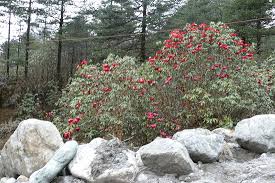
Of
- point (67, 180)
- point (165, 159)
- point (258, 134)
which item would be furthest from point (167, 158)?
point (258, 134)

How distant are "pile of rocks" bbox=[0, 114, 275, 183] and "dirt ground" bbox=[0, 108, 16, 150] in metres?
6.09

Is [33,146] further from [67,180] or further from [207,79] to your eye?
[207,79]

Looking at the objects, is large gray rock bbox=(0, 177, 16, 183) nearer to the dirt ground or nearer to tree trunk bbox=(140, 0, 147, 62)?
the dirt ground

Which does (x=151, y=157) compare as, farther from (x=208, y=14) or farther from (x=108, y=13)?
(x=208, y=14)

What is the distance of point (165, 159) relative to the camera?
105 inches

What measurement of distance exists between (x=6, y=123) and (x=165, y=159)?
1088 centimetres

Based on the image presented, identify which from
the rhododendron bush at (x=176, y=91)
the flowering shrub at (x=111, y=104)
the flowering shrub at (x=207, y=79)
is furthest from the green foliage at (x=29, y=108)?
the flowering shrub at (x=207, y=79)

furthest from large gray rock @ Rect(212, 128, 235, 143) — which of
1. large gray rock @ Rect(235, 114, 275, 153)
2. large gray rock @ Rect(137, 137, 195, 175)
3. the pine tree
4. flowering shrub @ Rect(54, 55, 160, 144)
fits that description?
the pine tree

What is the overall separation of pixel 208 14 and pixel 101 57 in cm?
798

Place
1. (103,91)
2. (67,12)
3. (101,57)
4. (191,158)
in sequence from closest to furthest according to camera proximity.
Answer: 1. (191,158)
2. (103,91)
3. (101,57)
4. (67,12)

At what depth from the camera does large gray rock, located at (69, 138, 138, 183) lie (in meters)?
2.65

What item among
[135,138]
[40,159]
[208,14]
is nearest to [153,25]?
[208,14]

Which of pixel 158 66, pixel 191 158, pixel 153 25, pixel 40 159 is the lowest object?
pixel 40 159

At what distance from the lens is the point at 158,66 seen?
16.2 ft
